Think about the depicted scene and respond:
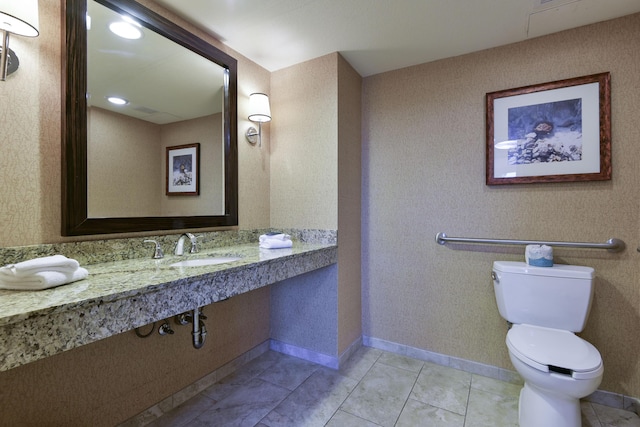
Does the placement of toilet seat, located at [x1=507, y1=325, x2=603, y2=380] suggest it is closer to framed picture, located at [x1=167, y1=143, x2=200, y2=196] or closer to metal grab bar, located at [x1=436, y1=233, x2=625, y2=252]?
metal grab bar, located at [x1=436, y1=233, x2=625, y2=252]

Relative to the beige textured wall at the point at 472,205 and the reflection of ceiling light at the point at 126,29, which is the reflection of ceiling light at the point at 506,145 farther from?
the reflection of ceiling light at the point at 126,29

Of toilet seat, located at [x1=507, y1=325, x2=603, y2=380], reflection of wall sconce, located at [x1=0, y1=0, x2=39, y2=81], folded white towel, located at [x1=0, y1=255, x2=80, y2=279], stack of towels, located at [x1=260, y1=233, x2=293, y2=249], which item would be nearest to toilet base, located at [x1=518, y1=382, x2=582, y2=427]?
toilet seat, located at [x1=507, y1=325, x2=603, y2=380]

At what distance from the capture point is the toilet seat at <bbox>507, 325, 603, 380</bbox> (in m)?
1.23

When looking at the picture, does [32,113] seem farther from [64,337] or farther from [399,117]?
[399,117]

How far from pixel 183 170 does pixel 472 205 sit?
1.85 m

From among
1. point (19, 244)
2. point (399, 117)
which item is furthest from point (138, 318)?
point (399, 117)

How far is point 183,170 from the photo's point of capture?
1.69m

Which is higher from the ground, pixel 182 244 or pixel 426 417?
pixel 182 244

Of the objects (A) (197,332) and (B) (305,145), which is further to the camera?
(B) (305,145)

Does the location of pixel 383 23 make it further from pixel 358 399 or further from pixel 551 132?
pixel 358 399

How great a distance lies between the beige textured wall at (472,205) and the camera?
5.33 feet

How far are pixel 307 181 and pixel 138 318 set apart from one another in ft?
4.68

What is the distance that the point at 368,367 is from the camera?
2.06 metres

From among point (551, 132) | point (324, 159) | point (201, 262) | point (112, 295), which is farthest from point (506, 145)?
point (112, 295)
